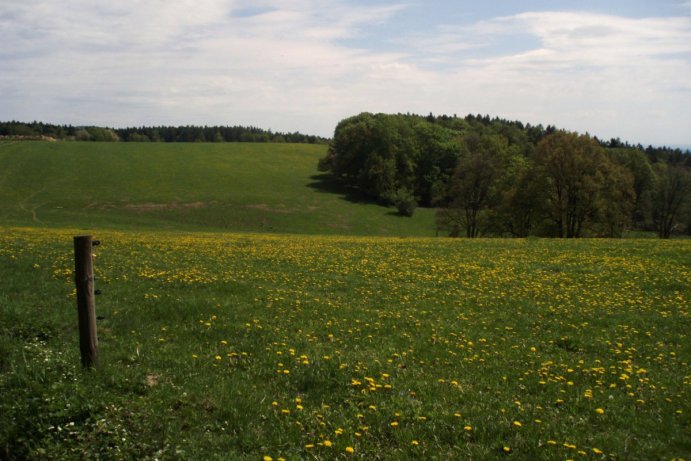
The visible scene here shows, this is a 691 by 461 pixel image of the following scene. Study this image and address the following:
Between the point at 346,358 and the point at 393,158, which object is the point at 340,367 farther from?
the point at 393,158

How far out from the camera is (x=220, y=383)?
317 inches

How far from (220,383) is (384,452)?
10.4 ft

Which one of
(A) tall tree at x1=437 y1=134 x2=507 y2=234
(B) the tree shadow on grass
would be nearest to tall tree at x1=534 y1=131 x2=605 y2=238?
(A) tall tree at x1=437 y1=134 x2=507 y2=234

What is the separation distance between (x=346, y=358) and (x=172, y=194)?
8342 cm

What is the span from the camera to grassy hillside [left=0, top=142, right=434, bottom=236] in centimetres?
7166

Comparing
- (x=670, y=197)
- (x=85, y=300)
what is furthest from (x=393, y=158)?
(x=85, y=300)

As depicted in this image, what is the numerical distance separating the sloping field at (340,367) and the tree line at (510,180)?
40.7 meters

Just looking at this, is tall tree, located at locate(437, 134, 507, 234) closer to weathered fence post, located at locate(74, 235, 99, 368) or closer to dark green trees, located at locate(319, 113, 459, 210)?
dark green trees, located at locate(319, 113, 459, 210)

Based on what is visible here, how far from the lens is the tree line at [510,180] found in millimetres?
56188

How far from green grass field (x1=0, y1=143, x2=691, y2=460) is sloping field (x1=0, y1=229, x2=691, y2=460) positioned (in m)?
0.04

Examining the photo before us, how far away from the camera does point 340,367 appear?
8797mm

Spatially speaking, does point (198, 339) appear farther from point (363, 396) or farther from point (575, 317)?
point (575, 317)

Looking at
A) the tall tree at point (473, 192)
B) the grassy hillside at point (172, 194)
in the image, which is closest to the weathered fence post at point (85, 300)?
the grassy hillside at point (172, 194)

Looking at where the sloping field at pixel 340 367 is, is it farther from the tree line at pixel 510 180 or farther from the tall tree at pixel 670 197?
the tall tree at pixel 670 197
